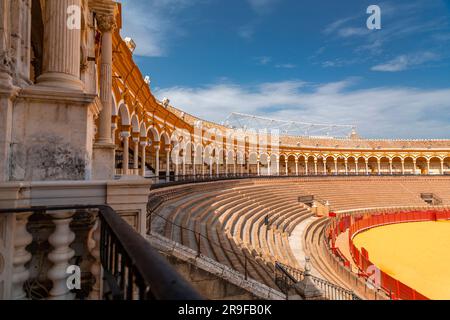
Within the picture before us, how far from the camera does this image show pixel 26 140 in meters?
3.06

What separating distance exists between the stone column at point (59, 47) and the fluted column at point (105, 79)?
4.49 m

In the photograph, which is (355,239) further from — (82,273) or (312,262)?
(82,273)

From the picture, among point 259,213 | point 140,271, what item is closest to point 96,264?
point 140,271

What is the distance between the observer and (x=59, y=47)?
12.1 ft

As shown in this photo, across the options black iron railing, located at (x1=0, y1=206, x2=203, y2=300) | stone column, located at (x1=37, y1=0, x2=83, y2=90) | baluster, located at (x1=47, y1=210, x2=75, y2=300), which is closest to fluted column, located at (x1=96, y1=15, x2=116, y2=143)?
stone column, located at (x1=37, y1=0, x2=83, y2=90)

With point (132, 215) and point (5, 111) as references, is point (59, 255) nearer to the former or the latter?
point (132, 215)

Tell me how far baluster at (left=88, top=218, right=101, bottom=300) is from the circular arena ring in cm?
1127

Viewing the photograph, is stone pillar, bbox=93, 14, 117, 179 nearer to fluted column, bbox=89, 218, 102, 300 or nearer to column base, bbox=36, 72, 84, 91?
column base, bbox=36, 72, 84, 91

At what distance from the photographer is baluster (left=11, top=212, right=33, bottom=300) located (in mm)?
2203

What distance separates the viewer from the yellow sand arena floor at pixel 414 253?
1327 cm

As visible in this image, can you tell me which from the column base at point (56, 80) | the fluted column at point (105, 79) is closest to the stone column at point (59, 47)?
the column base at point (56, 80)

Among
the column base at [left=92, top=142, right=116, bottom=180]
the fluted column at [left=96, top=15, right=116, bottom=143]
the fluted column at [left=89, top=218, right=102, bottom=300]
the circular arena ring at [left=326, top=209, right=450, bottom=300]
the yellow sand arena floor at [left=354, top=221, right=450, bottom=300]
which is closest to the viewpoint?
the fluted column at [left=89, top=218, right=102, bottom=300]

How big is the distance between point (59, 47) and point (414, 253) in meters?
21.7
